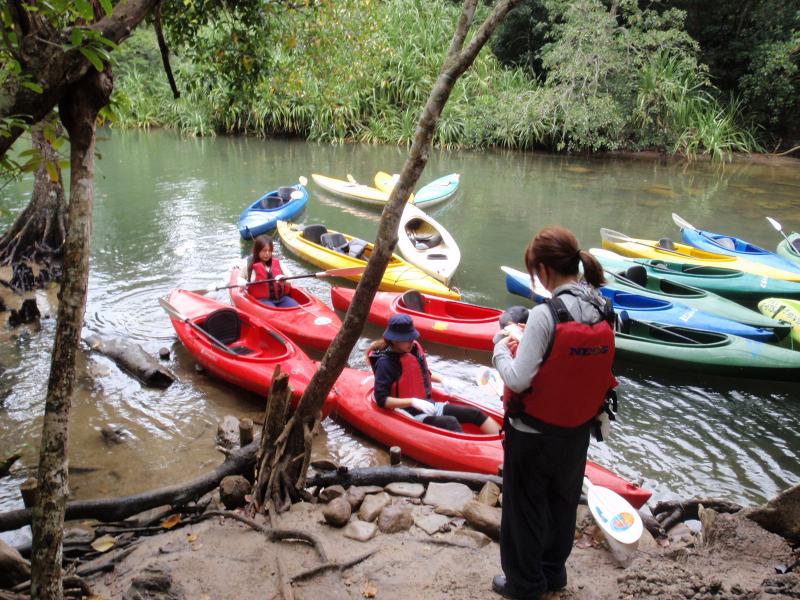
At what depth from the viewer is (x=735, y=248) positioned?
30.5 ft

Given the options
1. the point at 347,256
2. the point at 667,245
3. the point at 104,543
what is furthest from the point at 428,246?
the point at 104,543

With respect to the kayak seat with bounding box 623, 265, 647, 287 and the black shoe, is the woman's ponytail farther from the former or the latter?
the kayak seat with bounding box 623, 265, 647, 287

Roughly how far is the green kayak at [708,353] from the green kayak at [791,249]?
3807mm

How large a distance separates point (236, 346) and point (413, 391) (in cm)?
231

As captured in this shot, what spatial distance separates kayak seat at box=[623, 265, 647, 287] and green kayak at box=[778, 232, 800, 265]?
2.97 meters

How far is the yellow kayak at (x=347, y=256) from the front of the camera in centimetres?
778

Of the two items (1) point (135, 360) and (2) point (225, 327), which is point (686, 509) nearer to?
(2) point (225, 327)

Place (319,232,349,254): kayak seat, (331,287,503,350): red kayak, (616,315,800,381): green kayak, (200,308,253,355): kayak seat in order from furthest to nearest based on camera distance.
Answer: (319,232,349,254): kayak seat → (331,287,503,350): red kayak → (200,308,253,355): kayak seat → (616,315,800,381): green kayak

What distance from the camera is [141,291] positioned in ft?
27.3

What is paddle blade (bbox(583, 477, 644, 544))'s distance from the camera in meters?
3.07

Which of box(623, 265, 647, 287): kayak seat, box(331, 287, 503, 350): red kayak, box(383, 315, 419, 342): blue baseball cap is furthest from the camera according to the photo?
box(623, 265, 647, 287): kayak seat

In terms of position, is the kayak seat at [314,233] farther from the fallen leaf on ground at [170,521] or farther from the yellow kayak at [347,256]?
the fallen leaf on ground at [170,521]

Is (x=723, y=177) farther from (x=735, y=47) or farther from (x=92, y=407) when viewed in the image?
(x=92, y=407)

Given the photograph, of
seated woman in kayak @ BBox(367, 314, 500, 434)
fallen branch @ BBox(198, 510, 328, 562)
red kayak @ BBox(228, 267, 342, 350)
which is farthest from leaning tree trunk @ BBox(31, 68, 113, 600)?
red kayak @ BBox(228, 267, 342, 350)
